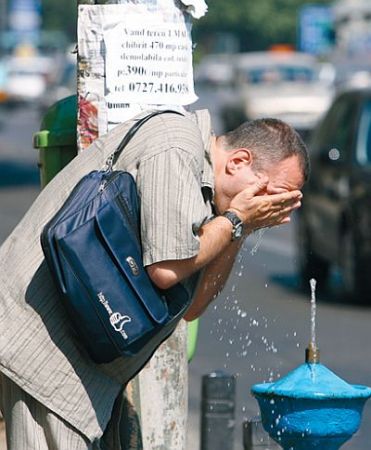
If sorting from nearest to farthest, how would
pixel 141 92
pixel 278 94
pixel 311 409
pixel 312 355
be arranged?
pixel 311 409 → pixel 312 355 → pixel 141 92 → pixel 278 94

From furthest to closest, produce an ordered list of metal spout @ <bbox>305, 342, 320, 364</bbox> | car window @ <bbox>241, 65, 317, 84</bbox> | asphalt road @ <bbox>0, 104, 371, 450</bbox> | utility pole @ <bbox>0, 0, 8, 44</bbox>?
utility pole @ <bbox>0, 0, 8, 44</bbox> < car window @ <bbox>241, 65, 317, 84</bbox> < asphalt road @ <bbox>0, 104, 371, 450</bbox> < metal spout @ <bbox>305, 342, 320, 364</bbox>

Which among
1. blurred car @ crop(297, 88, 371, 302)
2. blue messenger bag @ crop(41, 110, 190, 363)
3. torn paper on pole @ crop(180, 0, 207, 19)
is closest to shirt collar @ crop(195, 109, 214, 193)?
blue messenger bag @ crop(41, 110, 190, 363)

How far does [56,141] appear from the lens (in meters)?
5.41

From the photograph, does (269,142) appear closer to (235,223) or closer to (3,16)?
(235,223)

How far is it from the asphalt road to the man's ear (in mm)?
2439

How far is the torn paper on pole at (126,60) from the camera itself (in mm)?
5215

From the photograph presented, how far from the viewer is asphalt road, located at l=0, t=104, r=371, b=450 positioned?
907cm

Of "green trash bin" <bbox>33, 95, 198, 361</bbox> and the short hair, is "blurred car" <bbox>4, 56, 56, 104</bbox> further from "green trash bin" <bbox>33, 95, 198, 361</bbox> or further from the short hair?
the short hair

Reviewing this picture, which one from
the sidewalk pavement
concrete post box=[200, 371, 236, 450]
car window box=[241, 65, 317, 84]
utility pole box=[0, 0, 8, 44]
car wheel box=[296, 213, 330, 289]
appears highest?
concrete post box=[200, 371, 236, 450]

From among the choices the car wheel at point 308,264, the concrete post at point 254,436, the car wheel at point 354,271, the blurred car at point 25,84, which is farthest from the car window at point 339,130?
the blurred car at point 25,84

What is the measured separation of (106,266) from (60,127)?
145 centimetres

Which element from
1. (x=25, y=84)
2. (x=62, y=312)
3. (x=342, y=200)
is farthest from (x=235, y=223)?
(x=25, y=84)

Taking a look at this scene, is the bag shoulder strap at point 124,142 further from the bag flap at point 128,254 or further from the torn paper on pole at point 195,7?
the torn paper on pole at point 195,7

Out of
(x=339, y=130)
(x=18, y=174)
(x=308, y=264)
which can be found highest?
(x=339, y=130)
